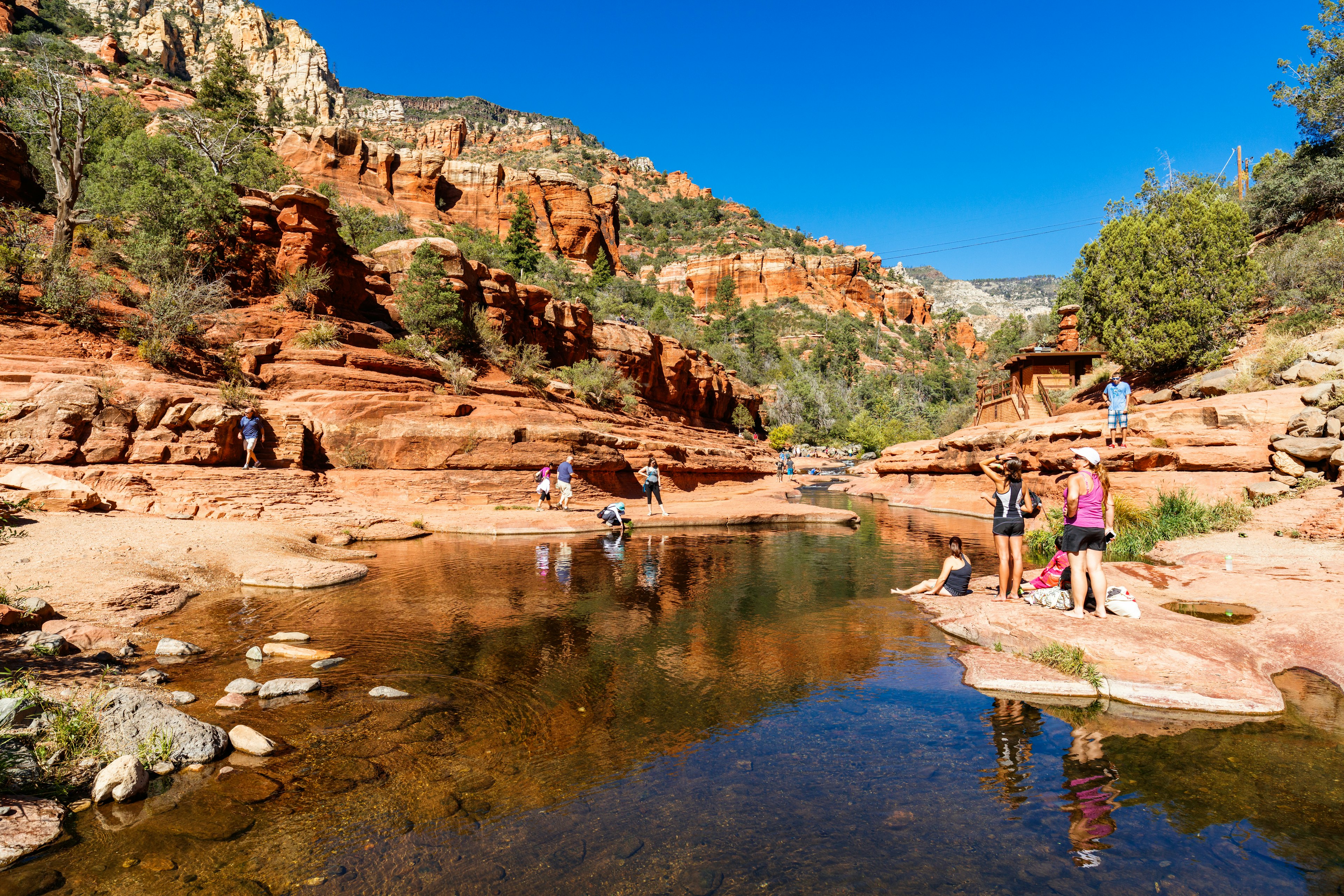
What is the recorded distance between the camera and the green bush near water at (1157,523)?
12.4 metres

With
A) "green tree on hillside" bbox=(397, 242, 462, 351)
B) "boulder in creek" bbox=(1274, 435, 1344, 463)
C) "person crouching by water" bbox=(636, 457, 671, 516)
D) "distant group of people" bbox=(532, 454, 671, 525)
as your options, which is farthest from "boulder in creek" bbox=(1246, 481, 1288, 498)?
"green tree on hillside" bbox=(397, 242, 462, 351)

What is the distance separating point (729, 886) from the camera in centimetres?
337

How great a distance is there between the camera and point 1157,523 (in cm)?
1352

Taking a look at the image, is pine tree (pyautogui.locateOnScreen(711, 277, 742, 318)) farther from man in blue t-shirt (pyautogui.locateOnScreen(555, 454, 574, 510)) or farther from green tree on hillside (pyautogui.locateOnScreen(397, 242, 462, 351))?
man in blue t-shirt (pyautogui.locateOnScreen(555, 454, 574, 510))

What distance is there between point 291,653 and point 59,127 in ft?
83.5

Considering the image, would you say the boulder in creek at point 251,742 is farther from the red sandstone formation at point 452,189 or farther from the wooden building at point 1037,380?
the red sandstone formation at point 452,189

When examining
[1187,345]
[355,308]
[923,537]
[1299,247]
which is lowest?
[923,537]

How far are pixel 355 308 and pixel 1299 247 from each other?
39.2 meters

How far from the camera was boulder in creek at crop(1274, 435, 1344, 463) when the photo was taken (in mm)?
12922

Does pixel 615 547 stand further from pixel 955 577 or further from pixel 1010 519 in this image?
pixel 1010 519

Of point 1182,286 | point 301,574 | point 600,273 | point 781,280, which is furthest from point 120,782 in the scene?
point 781,280

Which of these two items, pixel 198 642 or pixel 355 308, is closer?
pixel 198 642

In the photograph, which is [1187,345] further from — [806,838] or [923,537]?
[806,838]

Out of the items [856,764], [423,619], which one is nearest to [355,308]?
[423,619]
